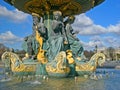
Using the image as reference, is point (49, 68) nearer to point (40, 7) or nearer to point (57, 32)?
point (57, 32)

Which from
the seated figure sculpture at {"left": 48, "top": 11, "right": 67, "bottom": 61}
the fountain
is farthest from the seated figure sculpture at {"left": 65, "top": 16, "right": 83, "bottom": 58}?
the seated figure sculpture at {"left": 48, "top": 11, "right": 67, "bottom": 61}

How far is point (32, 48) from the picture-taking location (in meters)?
13.5

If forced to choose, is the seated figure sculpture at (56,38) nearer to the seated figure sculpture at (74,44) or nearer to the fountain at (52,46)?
the fountain at (52,46)

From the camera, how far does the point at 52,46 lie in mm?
12492

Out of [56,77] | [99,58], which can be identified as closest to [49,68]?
[56,77]

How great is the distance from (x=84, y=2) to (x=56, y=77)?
4.77 meters

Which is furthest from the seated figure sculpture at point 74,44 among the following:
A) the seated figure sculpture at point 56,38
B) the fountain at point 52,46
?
the seated figure sculpture at point 56,38

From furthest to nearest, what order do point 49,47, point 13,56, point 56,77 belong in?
1. point 49,47
2. point 13,56
3. point 56,77

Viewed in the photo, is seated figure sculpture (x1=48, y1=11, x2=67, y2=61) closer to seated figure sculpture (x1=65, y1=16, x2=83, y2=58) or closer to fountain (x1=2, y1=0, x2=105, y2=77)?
fountain (x1=2, y1=0, x2=105, y2=77)

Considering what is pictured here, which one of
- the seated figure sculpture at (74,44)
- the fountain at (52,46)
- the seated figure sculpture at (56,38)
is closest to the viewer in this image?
the fountain at (52,46)

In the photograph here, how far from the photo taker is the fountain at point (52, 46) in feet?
39.5

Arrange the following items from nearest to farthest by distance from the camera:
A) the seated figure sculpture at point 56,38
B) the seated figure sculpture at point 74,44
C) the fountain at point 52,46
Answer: the fountain at point 52,46 → the seated figure sculpture at point 56,38 → the seated figure sculpture at point 74,44

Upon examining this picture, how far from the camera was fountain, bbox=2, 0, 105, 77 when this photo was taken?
12.0m

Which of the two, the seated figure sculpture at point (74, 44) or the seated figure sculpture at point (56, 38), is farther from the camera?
the seated figure sculpture at point (74, 44)
